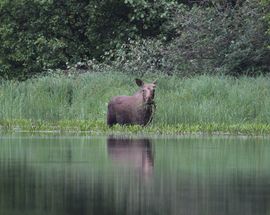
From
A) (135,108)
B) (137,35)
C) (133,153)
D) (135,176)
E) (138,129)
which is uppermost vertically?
(137,35)

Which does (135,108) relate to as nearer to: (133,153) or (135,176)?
(133,153)

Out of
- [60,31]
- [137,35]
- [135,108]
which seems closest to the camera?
[135,108]

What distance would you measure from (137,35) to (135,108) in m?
13.5

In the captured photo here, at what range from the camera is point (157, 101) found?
89.7 feet

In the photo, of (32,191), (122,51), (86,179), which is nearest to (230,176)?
(86,179)

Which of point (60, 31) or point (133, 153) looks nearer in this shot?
point (133, 153)

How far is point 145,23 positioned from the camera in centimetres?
3878

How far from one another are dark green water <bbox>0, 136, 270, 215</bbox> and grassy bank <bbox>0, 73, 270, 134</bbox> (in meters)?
3.22

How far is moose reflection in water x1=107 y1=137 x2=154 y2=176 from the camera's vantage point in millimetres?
15833

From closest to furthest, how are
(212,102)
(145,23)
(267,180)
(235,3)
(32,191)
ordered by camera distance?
(32,191) → (267,180) → (212,102) → (235,3) → (145,23)

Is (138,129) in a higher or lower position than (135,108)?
lower

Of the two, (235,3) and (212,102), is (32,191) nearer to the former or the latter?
(212,102)

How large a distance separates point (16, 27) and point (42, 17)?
101cm

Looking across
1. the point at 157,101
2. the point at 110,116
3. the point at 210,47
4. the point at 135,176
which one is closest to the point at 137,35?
the point at 210,47
